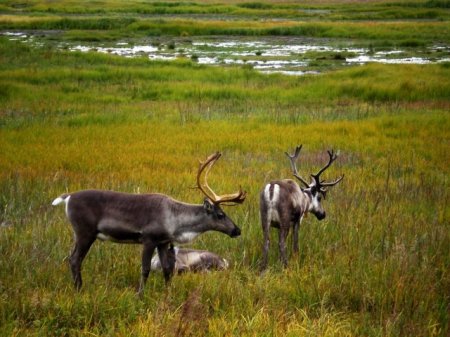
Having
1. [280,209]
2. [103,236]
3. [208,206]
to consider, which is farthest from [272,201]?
[103,236]

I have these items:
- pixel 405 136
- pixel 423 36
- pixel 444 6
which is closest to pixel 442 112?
pixel 405 136

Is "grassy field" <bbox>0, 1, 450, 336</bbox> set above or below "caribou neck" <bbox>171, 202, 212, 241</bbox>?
below

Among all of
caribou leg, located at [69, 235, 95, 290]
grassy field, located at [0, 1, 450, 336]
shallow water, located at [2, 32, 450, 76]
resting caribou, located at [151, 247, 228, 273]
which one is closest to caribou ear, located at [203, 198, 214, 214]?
grassy field, located at [0, 1, 450, 336]

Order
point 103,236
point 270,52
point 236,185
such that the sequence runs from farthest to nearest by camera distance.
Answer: point 270,52
point 236,185
point 103,236

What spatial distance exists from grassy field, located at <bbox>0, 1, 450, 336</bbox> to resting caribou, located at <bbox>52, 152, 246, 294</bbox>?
394 millimetres

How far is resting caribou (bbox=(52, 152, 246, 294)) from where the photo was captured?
6.84 meters

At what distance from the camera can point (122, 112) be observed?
65.6ft

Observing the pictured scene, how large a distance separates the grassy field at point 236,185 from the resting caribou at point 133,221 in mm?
394

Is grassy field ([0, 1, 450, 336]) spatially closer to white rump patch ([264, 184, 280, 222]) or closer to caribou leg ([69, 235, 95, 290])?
caribou leg ([69, 235, 95, 290])

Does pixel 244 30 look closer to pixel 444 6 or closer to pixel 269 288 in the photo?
pixel 444 6

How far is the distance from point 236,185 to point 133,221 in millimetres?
4837

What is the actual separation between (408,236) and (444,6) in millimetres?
78596

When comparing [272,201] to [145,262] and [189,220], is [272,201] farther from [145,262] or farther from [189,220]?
[145,262]

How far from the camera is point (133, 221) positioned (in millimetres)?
6875
